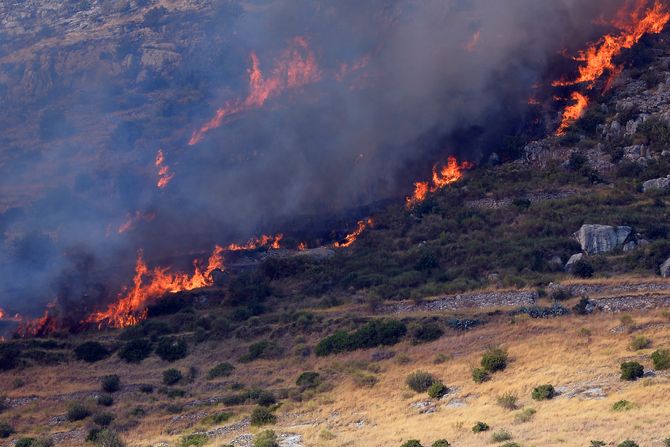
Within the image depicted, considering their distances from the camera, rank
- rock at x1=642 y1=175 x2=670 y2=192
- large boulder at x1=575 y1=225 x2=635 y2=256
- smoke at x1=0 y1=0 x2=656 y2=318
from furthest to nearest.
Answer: smoke at x1=0 y1=0 x2=656 y2=318 → rock at x1=642 y1=175 x2=670 y2=192 → large boulder at x1=575 y1=225 x2=635 y2=256

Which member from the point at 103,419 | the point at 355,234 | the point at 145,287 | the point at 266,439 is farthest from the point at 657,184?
the point at 103,419

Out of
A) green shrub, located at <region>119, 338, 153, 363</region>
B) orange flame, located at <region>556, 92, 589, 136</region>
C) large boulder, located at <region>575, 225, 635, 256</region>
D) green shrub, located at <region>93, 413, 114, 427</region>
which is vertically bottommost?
green shrub, located at <region>93, 413, 114, 427</region>

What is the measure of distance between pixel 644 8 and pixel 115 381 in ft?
317

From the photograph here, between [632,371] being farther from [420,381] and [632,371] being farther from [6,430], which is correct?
[6,430]

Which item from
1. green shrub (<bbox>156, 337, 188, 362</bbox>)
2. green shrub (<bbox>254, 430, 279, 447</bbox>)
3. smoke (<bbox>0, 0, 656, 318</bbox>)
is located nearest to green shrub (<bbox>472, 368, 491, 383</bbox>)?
green shrub (<bbox>254, 430, 279, 447</bbox>)

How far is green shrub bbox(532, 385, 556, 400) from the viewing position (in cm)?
4962

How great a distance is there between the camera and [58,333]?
82.2 metres

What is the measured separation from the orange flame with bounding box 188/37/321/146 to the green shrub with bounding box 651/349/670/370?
83138 millimetres

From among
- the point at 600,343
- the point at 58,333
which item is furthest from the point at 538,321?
the point at 58,333

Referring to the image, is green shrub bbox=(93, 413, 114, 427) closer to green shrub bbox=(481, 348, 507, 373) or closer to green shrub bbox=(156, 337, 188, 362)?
green shrub bbox=(156, 337, 188, 362)

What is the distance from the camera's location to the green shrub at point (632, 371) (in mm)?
49375

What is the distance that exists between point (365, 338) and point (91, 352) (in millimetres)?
24545

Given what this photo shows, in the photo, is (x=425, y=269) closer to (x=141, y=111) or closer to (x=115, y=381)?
(x=115, y=381)

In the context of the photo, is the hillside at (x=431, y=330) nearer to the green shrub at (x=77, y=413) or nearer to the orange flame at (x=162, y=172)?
the green shrub at (x=77, y=413)
